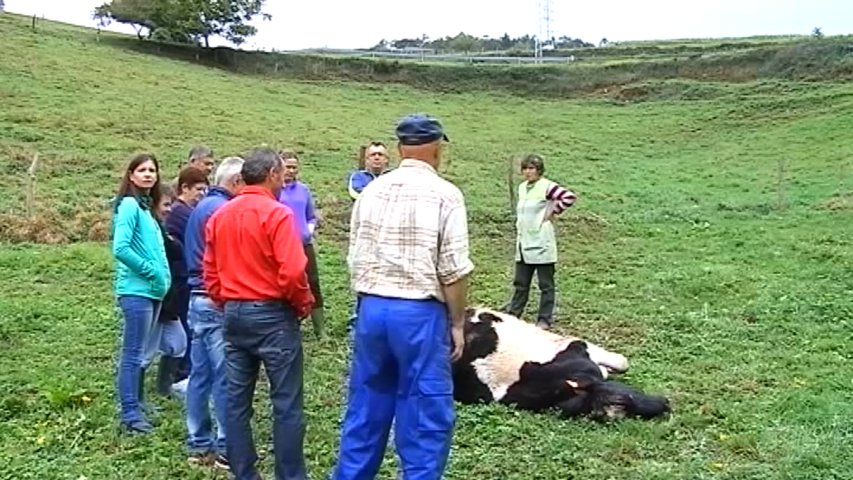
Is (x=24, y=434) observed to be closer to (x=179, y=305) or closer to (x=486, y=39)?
(x=179, y=305)

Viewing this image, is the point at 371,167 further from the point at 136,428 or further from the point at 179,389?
the point at 136,428

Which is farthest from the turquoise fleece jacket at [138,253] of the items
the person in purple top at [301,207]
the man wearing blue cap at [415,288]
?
the man wearing blue cap at [415,288]

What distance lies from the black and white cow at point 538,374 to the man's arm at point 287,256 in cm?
220

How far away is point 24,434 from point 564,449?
124 inches

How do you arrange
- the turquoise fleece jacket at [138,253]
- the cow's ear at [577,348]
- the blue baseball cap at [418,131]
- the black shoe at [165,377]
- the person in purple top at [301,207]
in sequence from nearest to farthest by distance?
the blue baseball cap at [418,131] → the turquoise fleece jacket at [138,253] → the black shoe at [165,377] → the cow's ear at [577,348] → the person in purple top at [301,207]

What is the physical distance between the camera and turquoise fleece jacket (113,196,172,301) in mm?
5574

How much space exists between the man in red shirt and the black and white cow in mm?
1967

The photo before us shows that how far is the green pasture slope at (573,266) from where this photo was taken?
5617 mm

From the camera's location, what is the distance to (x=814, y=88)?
122 feet

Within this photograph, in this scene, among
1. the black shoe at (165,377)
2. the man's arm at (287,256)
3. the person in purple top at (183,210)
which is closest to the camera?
A: the man's arm at (287,256)

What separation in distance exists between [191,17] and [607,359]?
141 ft

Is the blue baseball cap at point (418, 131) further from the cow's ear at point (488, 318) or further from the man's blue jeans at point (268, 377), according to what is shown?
the cow's ear at point (488, 318)

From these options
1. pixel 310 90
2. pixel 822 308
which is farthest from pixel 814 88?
pixel 822 308

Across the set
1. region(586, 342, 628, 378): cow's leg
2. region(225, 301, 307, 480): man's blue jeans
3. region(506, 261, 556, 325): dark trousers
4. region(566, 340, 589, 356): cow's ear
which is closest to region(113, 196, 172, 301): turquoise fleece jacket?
region(225, 301, 307, 480): man's blue jeans
